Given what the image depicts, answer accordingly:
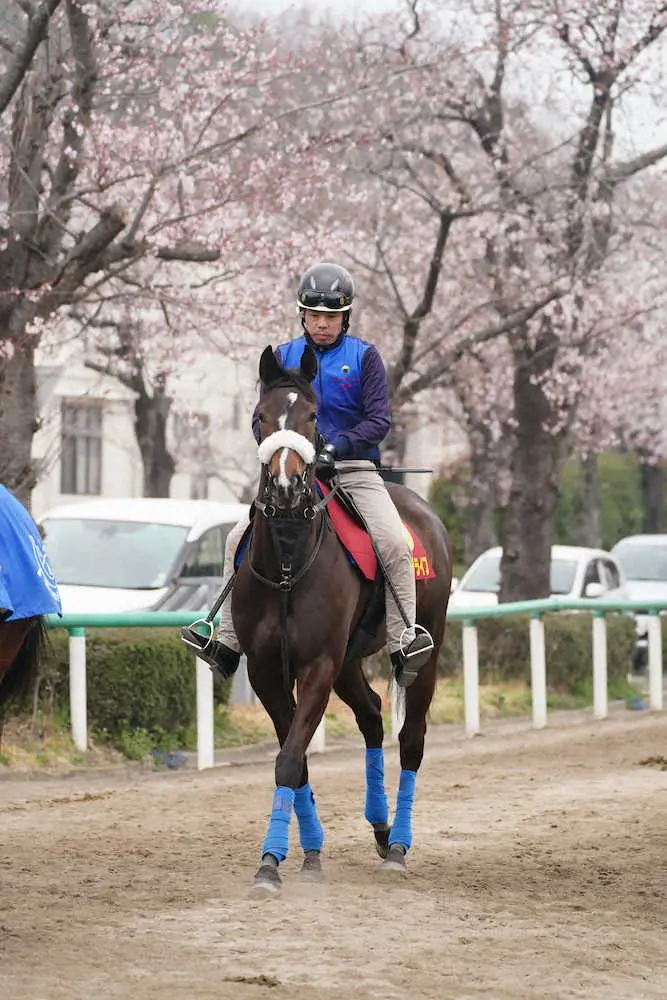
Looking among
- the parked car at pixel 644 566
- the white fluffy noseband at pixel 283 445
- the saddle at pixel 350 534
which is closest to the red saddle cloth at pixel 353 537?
the saddle at pixel 350 534

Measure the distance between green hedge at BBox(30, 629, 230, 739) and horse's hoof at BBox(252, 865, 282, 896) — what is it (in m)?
5.64

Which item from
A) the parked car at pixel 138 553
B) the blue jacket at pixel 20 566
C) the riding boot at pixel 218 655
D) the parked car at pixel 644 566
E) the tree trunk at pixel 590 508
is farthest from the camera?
the tree trunk at pixel 590 508

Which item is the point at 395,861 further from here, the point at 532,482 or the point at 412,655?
the point at 532,482

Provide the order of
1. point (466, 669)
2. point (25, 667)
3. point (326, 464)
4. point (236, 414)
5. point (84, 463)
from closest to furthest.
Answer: point (326, 464)
point (25, 667)
point (466, 669)
point (84, 463)
point (236, 414)

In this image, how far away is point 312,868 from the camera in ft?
24.0

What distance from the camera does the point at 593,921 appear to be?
647cm

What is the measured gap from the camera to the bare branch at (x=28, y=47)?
38.8 feet

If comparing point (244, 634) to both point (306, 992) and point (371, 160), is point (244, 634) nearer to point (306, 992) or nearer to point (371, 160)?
point (306, 992)

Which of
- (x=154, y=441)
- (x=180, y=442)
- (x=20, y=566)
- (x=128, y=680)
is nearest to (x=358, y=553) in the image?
(x=20, y=566)

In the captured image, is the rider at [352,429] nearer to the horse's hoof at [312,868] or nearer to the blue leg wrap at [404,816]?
the blue leg wrap at [404,816]

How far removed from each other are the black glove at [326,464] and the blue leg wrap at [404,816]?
1.48 m

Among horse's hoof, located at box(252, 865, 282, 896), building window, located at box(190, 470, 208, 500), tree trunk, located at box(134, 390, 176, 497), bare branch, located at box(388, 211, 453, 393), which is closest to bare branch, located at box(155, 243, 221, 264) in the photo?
bare branch, located at box(388, 211, 453, 393)

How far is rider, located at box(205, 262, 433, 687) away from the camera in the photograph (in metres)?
7.49

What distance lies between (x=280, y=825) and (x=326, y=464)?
1.47 metres
